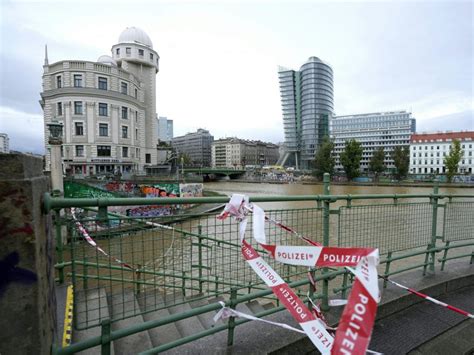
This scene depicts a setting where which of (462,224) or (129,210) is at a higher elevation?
(462,224)

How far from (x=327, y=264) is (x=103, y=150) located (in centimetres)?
4225

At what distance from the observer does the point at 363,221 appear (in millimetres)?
3115

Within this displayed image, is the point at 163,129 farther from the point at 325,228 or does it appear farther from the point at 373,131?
the point at 325,228

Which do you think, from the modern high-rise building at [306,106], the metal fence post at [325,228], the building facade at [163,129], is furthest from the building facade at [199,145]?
the metal fence post at [325,228]

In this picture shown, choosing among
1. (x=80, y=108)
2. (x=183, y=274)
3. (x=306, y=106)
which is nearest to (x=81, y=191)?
(x=183, y=274)

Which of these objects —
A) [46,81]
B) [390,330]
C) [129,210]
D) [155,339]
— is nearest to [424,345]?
[390,330]

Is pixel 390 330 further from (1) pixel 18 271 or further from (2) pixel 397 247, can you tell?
(1) pixel 18 271

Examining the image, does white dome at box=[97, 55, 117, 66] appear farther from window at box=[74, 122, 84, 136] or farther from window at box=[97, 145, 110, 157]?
window at box=[97, 145, 110, 157]

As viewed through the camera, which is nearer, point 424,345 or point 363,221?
point 424,345

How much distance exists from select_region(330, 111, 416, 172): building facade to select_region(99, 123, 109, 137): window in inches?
2673

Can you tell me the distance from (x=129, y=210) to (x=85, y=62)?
1383 inches

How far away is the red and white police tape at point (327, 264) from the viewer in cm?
115

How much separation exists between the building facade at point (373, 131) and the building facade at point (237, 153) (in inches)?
1448

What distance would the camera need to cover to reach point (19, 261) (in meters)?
1.06
